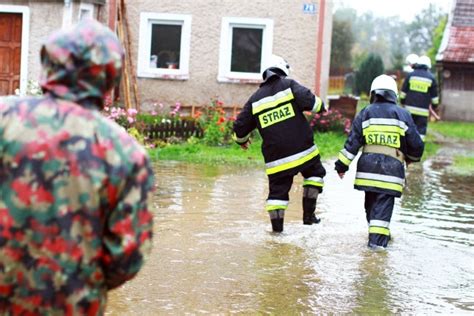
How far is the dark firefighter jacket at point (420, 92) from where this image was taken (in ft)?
62.1

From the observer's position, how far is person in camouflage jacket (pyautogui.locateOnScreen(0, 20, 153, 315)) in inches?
163

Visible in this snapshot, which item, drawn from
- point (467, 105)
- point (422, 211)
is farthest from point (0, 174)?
point (467, 105)

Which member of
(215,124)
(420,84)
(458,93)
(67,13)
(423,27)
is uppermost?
(423,27)

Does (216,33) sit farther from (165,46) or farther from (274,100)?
(274,100)

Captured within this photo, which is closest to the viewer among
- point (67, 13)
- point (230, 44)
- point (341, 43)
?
point (67, 13)

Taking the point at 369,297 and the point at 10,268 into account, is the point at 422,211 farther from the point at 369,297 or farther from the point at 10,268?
the point at 10,268

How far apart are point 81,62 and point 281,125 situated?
645 centimetres

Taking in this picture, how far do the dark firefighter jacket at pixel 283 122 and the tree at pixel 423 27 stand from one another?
62.0 m

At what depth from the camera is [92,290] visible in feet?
14.0

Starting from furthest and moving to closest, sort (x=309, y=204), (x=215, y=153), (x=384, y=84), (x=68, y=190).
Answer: (x=215, y=153) → (x=309, y=204) → (x=384, y=84) → (x=68, y=190)

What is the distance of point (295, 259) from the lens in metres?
9.55

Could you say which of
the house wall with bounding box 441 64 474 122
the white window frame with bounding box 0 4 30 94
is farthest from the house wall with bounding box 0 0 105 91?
the house wall with bounding box 441 64 474 122

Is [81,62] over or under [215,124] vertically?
over

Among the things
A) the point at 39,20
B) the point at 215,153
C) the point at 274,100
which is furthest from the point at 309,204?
the point at 39,20
